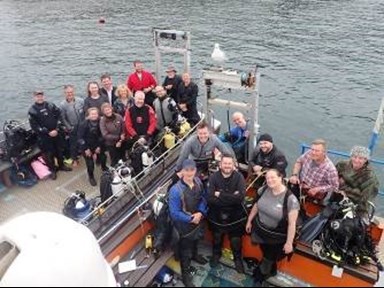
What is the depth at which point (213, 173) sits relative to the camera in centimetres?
577

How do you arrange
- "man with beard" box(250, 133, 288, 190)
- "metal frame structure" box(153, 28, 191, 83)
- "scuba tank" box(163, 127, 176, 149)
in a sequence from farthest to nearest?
"metal frame structure" box(153, 28, 191, 83), "scuba tank" box(163, 127, 176, 149), "man with beard" box(250, 133, 288, 190)

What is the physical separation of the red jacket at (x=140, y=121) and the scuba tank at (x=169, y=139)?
0.33m

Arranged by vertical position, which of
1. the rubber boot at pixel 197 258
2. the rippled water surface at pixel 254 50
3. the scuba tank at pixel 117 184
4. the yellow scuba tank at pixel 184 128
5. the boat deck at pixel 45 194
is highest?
the yellow scuba tank at pixel 184 128

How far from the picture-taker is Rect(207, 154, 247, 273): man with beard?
5574 mm

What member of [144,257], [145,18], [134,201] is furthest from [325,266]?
[145,18]

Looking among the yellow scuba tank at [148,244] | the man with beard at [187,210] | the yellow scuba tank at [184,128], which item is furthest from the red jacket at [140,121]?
the man with beard at [187,210]

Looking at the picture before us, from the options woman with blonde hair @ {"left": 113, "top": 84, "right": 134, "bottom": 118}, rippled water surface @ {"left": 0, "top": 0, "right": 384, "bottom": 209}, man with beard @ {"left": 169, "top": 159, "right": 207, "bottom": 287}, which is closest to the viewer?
man with beard @ {"left": 169, "top": 159, "right": 207, "bottom": 287}

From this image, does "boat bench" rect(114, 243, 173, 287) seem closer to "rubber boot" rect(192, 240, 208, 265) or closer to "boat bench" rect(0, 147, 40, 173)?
"rubber boot" rect(192, 240, 208, 265)

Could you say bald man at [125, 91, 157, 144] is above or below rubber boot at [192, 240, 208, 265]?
above

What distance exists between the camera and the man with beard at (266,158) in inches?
248

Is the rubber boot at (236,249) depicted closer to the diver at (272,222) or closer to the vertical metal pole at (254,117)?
the diver at (272,222)

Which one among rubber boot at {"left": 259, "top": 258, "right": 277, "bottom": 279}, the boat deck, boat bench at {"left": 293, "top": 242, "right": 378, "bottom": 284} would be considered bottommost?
the boat deck

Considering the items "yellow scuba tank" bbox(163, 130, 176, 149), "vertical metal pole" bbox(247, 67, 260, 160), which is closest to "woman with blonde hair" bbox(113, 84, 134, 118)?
"yellow scuba tank" bbox(163, 130, 176, 149)

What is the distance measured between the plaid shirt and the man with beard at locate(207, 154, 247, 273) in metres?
1.16
